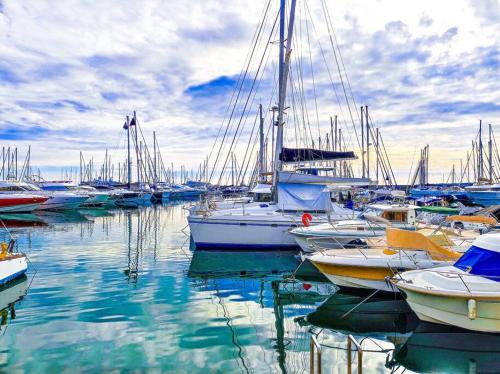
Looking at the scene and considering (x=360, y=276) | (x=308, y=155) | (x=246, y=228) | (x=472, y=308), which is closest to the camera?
(x=472, y=308)

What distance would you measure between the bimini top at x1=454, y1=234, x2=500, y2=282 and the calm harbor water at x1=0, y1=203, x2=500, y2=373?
4.83ft

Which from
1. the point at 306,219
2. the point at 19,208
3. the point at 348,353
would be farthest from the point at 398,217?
the point at 19,208

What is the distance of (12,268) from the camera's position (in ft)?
46.1

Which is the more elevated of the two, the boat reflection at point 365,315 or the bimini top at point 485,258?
the bimini top at point 485,258

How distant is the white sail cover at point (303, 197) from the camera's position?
2231 centimetres

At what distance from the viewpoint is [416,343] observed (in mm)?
9578

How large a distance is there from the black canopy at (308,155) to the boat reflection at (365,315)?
449 inches

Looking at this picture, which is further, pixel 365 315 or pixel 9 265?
pixel 9 265

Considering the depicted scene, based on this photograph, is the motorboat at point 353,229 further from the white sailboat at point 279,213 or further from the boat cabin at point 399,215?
the white sailboat at point 279,213

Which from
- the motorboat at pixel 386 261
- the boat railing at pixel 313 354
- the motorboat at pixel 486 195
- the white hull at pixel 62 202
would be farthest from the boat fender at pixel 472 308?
the white hull at pixel 62 202

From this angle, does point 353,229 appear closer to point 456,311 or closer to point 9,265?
point 456,311

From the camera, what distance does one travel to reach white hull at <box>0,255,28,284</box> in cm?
1349

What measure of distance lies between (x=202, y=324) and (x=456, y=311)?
6013 mm

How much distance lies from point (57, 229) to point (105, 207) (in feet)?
88.1
